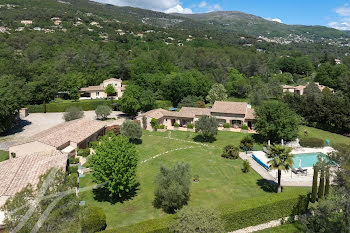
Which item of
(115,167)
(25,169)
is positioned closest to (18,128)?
(25,169)

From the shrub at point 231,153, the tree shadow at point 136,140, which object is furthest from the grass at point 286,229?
the tree shadow at point 136,140

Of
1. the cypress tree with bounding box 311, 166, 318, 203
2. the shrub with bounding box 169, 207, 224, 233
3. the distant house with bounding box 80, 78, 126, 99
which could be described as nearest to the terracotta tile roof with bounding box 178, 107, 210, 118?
the cypress tree with bounding box 311, 166, 318, 203

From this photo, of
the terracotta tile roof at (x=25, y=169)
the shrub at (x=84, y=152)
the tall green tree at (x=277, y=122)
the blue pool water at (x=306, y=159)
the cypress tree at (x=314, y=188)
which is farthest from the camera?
the tall green tree at (x=277, y=122)

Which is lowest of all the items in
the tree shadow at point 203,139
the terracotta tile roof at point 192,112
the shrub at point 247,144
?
the tree shadow at point 203,139

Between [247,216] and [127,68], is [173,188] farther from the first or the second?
[127,68]

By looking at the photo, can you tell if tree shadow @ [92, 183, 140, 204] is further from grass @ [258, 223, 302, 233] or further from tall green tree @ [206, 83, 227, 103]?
tall green tree @ [206, 83, 227, 103]

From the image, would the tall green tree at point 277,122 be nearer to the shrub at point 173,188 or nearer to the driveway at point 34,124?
the shrub at point 173,188
